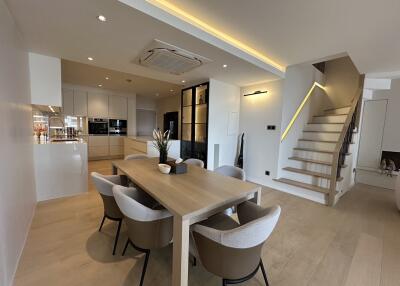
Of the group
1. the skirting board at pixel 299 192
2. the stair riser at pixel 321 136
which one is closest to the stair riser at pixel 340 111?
the stair riser at pixel 321 136

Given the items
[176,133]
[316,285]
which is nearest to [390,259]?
[316,285]

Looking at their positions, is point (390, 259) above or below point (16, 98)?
below

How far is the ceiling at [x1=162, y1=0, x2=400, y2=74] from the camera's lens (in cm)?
183

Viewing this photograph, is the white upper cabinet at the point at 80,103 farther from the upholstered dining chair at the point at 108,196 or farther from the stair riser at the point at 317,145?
the stair riser at the point at 317,145

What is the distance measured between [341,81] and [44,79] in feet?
23.5

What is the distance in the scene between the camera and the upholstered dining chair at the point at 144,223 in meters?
1.28

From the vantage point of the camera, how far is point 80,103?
572 centimetres

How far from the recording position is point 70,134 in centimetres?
470

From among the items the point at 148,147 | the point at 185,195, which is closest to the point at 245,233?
the point at 185,195

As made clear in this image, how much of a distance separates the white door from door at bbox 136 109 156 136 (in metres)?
7.14

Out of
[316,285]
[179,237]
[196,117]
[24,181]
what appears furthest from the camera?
[196,117]

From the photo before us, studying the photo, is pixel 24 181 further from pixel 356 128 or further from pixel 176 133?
pixel 356 128

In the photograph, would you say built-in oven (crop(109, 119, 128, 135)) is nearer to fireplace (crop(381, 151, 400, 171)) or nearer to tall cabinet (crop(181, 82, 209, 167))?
tall cabinet (crop(181, 82, 209, 167))

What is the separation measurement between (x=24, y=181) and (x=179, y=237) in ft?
7.10
